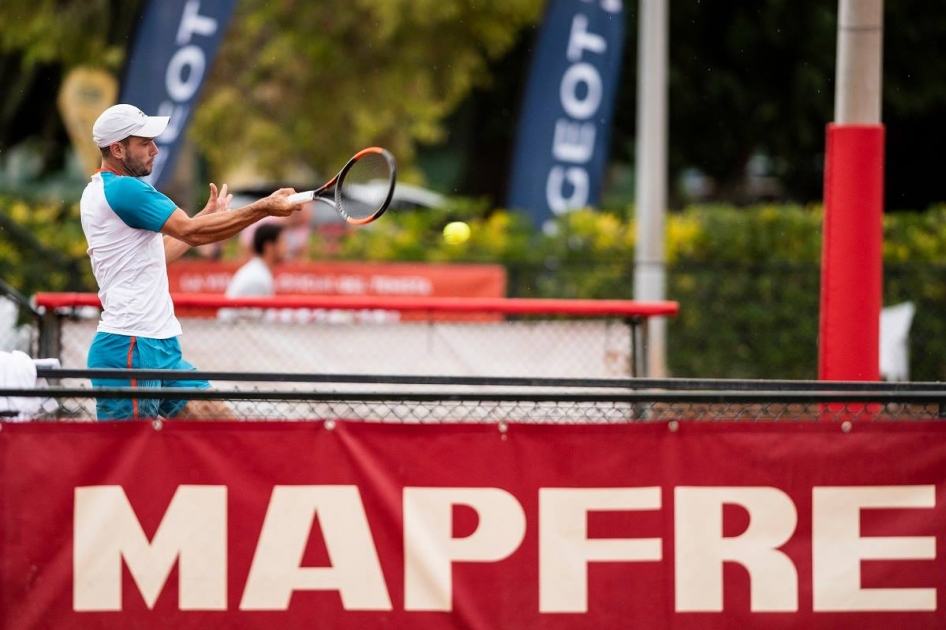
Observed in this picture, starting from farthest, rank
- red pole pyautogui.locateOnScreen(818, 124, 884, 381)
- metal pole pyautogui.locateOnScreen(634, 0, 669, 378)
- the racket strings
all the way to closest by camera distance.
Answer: metal pole pyautogui.locateOnScreen(634, 0, 669, 378), red pole pyautogui.locateOnScreen(818, 124, 884, 381), the racket strings

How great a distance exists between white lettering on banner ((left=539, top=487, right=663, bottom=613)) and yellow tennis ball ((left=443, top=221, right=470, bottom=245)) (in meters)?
9.16

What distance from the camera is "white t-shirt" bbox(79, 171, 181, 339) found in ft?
18.8

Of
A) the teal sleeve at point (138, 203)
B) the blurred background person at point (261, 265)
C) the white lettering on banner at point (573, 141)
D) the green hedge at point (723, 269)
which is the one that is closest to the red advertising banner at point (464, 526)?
the teal sleeve at point (138, 203)

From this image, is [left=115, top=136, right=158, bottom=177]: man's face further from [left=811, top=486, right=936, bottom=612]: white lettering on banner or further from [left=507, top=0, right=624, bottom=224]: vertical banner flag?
[left=507, top=0, right=624, bottom=224]: vertical banner flag

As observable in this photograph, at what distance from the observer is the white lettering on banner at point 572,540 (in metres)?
4.64

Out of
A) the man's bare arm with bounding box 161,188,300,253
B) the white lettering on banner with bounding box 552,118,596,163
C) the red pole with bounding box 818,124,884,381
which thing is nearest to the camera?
the man's bare arm with bounding box 161,188,300,253

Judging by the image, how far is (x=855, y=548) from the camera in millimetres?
4656

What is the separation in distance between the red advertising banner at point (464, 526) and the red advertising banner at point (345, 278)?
8835 mm

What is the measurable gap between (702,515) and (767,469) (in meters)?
0.27

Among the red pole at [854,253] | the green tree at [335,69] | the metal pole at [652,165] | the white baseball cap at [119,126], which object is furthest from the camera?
the green tree at [335,69]

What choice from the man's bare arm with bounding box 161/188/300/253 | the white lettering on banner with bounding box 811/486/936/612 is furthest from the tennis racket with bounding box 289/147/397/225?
the white lettering on banner with bounding box 811/486/936/612

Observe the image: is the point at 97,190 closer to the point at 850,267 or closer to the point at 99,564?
the point at 99,564

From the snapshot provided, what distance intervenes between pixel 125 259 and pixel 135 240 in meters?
0.10

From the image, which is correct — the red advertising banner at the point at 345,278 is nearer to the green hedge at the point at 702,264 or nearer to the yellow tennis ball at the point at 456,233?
the yellow tennis ball at the point at 456,233
